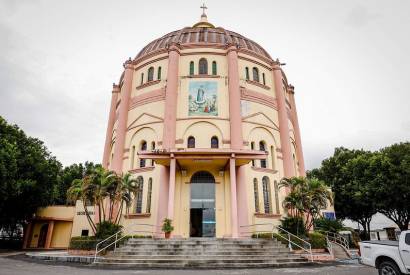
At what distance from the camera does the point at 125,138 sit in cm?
2472

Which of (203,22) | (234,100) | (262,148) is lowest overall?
(262,148)

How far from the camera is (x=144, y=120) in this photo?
24234mm

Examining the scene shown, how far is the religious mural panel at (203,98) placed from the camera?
23.2 metres

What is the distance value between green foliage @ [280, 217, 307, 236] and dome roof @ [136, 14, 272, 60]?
51.1ft

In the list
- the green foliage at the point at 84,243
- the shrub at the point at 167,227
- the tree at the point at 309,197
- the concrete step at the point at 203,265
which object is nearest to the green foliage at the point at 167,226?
the shrub at the point at 167,227

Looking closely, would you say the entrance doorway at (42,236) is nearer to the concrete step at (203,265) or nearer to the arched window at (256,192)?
the concrete step at (203,265)

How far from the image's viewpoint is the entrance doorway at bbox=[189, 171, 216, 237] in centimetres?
2044

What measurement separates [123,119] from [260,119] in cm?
1178

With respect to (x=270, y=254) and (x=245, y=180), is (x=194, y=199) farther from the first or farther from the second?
(x=270, y=254)

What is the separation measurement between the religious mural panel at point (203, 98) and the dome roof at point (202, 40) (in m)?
4.15

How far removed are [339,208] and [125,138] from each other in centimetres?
2757

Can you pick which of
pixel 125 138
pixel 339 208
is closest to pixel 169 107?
pixel 125 138

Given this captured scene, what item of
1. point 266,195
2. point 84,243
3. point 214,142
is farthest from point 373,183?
point 84,243

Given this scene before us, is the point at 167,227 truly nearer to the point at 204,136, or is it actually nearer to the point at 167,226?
the point at 167,226
